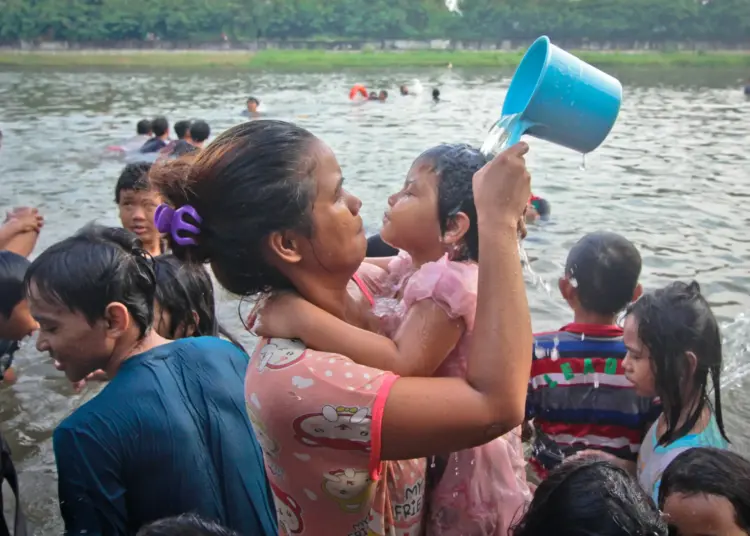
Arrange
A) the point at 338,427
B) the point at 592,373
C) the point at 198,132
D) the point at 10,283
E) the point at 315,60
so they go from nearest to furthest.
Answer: the point at 338,427
the point at 592,373
the point at 10,283
the point at 198,132
the point at 315,60

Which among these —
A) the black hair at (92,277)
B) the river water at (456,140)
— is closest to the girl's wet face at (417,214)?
the black hair at (92,277)

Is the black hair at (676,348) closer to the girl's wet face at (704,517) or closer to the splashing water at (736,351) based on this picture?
the girl's wet face at (704,517)

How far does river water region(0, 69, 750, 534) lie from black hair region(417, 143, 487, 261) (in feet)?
10.1

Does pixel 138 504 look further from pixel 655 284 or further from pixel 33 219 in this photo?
pixel 655 284

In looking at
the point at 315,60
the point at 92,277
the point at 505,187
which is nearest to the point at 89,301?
the point at 92,277

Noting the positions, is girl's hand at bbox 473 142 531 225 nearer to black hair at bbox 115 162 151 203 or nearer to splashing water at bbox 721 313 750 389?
black hair at bbox 115 162 151 203

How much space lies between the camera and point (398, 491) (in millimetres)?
1780

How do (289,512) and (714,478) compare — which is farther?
(714,478)

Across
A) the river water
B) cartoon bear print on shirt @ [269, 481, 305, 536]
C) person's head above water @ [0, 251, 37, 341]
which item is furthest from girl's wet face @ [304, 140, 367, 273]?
the river water

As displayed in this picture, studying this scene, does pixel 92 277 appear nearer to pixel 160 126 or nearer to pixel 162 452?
pixel 162 452

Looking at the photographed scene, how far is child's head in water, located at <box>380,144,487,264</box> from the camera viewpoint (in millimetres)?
2055

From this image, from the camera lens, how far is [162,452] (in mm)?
2225

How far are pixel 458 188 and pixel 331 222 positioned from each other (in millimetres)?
494

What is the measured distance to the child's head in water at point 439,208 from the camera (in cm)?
205
